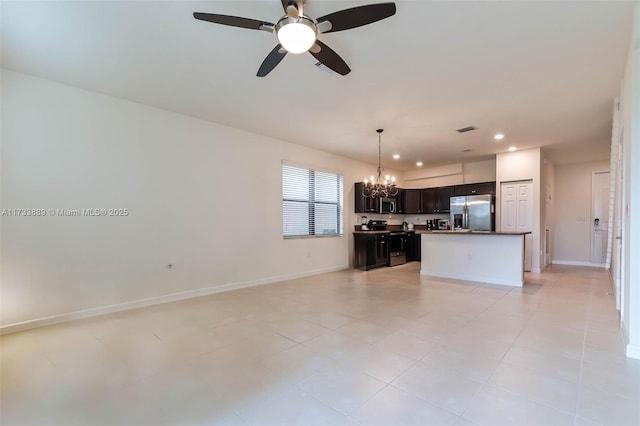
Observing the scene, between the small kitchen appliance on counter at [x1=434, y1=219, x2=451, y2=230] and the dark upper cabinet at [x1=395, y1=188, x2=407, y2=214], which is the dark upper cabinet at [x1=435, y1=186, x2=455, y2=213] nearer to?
the small kitchen appliance on counter at [x1=434, y1=219, x2=451, y2=230]

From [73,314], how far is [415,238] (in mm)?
7539

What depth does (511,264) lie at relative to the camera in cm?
509

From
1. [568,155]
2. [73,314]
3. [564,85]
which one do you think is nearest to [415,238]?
[568,155]

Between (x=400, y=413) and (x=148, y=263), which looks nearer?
(x=400, y=413)

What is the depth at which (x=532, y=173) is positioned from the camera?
6.21 meters

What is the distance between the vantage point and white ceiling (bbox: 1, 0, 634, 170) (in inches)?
89.0

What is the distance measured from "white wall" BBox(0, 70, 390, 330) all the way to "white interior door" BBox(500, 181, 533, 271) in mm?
5200

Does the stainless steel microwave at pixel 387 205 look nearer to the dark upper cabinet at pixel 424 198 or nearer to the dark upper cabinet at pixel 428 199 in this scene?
the dark upper cabinet at pixel 424 198

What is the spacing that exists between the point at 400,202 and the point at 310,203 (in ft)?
11.6

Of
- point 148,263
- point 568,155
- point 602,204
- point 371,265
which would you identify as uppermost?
point 568,155

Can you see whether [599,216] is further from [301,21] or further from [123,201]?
[123,201]

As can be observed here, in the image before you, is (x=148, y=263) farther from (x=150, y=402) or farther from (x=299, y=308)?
(x=150, y=402)

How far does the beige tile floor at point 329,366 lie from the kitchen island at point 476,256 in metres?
1.19

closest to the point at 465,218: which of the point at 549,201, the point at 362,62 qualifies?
the point at 549,201
